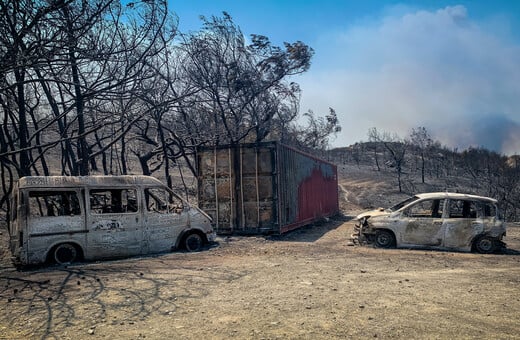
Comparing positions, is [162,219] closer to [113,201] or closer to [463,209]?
[113,201]

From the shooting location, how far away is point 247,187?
12906 millimetres

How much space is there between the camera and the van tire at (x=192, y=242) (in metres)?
10.3

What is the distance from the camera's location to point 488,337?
14.3ft

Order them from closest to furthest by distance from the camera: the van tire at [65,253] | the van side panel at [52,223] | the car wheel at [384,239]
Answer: the van side panel at [52,223] → the van tire at [65,253] → the car wheel at [384,239]

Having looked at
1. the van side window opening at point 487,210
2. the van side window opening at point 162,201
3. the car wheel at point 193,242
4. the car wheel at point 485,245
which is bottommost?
the car wheel at point 485,245

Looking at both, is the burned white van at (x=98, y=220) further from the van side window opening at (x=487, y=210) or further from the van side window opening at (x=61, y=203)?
the van side window opening at (x=487, y=210)

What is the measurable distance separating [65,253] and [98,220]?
91 centimetres

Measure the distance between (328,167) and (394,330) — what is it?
1632 centimetres

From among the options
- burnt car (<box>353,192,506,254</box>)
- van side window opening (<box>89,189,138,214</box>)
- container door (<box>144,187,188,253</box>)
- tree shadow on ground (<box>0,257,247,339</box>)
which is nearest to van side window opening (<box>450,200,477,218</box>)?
burnt car (<box>353,192,506,254</box>)

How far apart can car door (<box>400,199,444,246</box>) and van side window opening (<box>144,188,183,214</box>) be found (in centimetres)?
566

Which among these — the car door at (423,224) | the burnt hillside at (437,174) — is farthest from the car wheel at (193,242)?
the burnt hillside at (437,174)

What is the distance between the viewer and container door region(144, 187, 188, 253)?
31.9 ft

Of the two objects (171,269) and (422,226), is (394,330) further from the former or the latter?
(422,226)

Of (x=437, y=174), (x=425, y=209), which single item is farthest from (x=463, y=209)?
(x=437, y=174)
